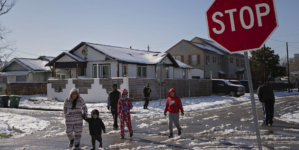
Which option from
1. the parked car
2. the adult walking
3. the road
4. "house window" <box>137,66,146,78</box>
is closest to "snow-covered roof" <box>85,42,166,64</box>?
"house window" <box>137,66,146,78</box>

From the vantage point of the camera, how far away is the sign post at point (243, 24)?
325 centimetres

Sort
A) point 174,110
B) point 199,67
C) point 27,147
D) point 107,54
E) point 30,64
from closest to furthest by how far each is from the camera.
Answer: point 27,147 < point 174,110 < point 107,54 < point 30,64 < point 199,67

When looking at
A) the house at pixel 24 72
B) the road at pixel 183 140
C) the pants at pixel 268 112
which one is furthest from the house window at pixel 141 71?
the road at pixel 183 140

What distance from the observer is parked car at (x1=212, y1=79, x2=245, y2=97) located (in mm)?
33938

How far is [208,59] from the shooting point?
169 feet

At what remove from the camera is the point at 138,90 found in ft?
85.1

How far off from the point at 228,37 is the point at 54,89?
27711 mm

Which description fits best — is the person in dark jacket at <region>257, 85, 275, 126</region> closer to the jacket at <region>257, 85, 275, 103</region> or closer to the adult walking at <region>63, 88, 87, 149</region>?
the jacket at <region>257, 85, 275, 103</region>

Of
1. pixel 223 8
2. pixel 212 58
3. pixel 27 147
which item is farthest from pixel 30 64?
pixel 223 8

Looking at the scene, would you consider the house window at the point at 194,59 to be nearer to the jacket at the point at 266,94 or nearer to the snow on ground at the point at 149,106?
the snow on ground at the point at 149,106

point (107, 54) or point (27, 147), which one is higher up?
point (107, 54)

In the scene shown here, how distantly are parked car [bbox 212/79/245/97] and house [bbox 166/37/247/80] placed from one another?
13.3 meters

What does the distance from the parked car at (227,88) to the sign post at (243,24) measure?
31681 mm

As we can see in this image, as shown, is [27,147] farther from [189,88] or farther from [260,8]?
[189,88]
